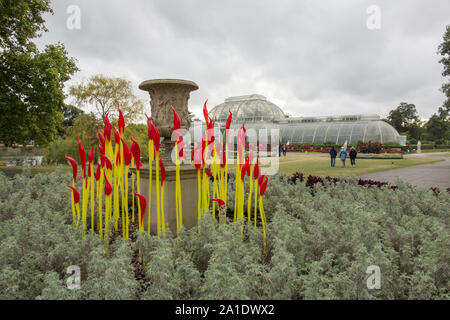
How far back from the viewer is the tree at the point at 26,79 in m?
11.3

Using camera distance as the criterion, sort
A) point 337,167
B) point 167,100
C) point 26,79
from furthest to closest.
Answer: point 337,167 → point 26,79 → point 167,100

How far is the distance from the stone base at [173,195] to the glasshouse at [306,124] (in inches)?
1495

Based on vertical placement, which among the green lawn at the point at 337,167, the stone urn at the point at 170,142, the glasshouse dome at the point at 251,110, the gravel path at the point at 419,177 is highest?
the glasshouse dome at the point at 251,110

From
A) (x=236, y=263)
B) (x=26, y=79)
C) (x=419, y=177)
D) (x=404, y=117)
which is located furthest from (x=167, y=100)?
(x=404, y=117)

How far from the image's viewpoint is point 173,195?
4316 millimetres

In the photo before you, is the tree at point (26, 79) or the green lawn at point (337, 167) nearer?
the tree at point (26, 79)

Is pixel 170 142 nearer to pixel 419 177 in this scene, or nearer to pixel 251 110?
pixel 419 177

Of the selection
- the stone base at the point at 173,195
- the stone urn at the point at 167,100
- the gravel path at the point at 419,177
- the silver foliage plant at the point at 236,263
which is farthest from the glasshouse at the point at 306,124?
the silver foliage plant at the point at 236,263

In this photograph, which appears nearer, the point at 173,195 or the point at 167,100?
the point at 173,195

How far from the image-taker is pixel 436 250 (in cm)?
277

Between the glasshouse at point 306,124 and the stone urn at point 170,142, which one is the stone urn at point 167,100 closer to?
the stone urn at point 170,142

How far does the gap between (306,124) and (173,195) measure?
4736cm

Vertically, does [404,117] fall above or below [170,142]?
above
